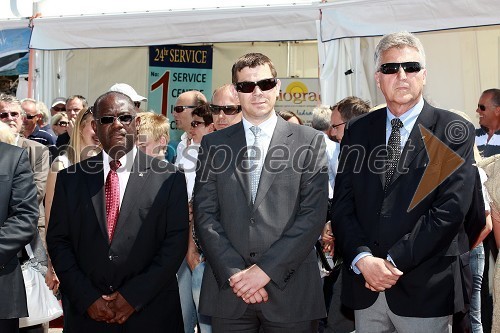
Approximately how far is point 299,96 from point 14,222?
788cm

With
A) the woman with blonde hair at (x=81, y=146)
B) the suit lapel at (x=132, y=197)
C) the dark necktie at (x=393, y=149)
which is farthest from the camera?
the woman with blonde hair at (x=81, y=146)

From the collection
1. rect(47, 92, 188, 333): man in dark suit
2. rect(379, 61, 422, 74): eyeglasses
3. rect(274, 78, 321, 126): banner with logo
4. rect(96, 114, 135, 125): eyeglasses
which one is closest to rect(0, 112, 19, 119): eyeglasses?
rect(47, 92, 188, 333): man in dark suit

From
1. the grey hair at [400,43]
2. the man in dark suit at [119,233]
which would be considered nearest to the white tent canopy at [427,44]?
the grey hair at [400,43]

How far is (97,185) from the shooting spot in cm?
444

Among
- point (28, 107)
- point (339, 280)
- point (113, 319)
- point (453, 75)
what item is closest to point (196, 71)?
point (28, 107)

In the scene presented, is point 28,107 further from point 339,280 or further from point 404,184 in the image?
point 404,184

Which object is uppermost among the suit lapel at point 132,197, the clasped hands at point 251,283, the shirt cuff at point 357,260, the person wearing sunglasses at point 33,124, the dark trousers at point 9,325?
the person wearing sunglasses at point 33,124

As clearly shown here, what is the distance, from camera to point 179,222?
4422 mm

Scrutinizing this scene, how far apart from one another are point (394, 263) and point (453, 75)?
19.5 ft

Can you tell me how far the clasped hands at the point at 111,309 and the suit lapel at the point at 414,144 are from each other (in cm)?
165

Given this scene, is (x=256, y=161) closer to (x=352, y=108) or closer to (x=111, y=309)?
(x=111, y=309)

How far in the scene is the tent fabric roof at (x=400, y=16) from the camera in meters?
7.60

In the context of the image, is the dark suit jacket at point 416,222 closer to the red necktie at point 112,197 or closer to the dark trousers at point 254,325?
the dark trousers at point 254,325

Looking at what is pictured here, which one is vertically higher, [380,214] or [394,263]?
[380,214]
